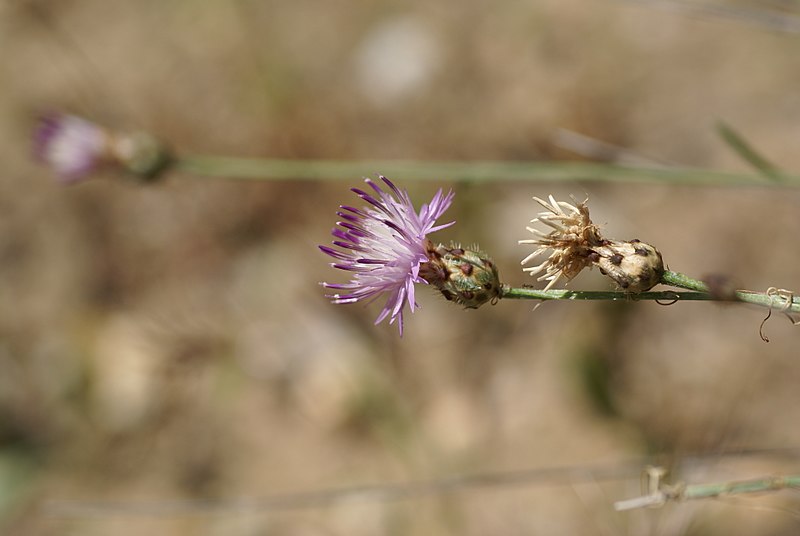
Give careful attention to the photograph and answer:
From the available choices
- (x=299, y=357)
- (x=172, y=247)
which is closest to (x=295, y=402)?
(x=299, y=357)

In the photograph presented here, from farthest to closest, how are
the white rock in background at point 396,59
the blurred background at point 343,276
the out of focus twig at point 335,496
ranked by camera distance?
the white rock in background at point 396,59
the blurred background at point 343,276
the out of focus twig at point 335,496

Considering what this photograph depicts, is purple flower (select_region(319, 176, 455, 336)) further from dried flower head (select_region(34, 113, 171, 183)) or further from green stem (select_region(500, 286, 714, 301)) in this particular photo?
dried flower head (select_region(34, 113, 171, 183))

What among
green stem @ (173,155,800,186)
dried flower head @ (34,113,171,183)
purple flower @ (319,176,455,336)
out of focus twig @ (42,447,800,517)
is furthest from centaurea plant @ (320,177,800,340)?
dried flower head @ (34,113,171,183)

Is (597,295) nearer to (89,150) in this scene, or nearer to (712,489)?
(712,489)

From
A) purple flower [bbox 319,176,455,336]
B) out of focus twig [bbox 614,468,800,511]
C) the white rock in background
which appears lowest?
out of focus twig [bbox 614,468,800,511]

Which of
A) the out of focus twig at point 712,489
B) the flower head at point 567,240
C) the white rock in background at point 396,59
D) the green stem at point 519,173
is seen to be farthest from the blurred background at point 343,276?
the flower head at point 567,240

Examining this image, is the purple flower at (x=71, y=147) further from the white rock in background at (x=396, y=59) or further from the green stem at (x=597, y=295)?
the green stem at (x=597, y=295)
